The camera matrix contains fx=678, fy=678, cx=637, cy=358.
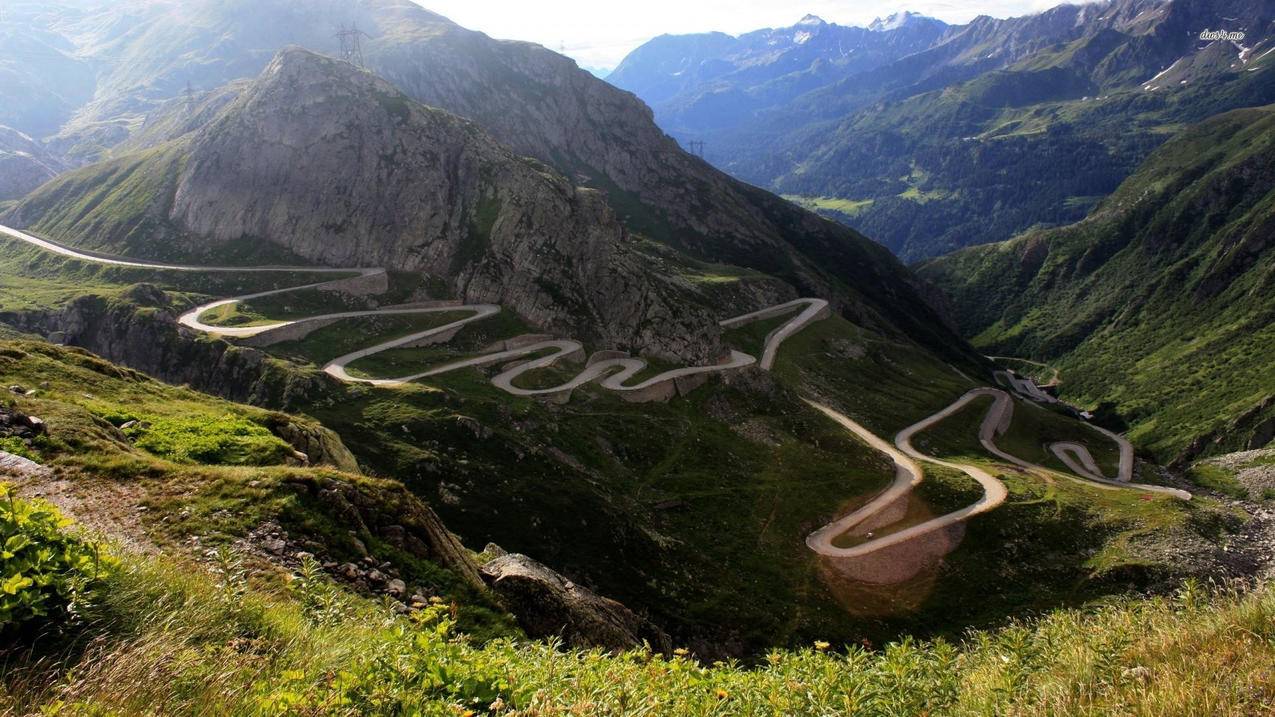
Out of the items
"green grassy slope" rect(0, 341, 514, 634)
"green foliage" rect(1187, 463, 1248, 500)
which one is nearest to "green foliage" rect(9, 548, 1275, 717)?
"green grassy slope" rect(0, 341, 514, 634)

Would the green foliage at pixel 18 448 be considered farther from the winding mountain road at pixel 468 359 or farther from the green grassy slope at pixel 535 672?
the winding mountain road at pixel 468 359

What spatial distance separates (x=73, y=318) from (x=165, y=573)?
108 meters

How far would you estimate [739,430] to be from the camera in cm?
9494

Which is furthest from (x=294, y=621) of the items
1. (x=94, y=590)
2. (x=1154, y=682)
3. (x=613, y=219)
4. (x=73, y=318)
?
(x=613, y=219)

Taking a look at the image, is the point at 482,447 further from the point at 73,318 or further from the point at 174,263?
the point at 174,263

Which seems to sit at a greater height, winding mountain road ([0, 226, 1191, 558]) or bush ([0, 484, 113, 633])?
bush ([0, 484, 113, 633])

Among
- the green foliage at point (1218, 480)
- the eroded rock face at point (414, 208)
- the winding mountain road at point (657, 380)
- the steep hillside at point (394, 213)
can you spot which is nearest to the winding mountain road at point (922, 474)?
the winding mountain road at point (657, 380)

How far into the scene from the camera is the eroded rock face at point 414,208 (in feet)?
372

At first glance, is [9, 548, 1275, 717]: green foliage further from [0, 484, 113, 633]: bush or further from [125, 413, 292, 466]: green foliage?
[125, 413, 292, 466]: green foliage

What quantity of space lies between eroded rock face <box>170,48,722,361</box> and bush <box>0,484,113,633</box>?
100 m

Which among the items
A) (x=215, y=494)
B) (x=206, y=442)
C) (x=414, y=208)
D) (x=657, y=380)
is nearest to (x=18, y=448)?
(x=215, y=494)

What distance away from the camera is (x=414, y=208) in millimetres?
121438

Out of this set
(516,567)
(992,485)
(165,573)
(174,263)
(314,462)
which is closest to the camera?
(165,573)

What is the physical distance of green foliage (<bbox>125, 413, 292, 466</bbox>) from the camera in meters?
24.8
